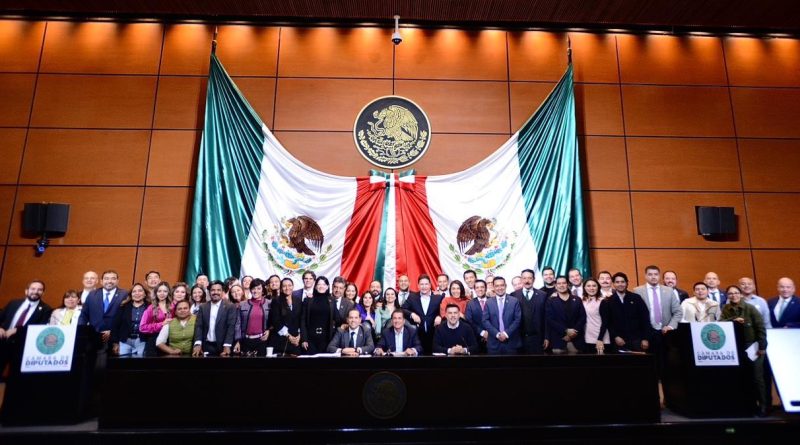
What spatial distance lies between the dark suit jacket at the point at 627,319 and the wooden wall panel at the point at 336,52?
4.61 metres

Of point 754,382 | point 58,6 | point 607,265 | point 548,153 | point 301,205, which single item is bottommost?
point 754,382

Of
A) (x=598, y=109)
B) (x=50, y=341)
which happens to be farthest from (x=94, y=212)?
(x=598, y=109)

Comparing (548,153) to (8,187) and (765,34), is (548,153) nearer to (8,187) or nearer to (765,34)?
(765,34)

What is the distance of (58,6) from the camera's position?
698 centimetres

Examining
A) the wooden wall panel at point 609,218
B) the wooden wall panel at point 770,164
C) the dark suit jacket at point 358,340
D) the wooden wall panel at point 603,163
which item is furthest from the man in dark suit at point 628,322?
the wooden wall panel at point 770,164

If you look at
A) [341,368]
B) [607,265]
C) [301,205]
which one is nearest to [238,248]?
[301,205]

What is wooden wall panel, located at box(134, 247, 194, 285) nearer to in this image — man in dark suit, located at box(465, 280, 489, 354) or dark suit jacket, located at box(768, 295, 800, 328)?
man in dark suit, located at box(465, 280, 489, 354)

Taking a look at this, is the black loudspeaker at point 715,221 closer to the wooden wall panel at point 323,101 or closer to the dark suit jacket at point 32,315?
the wooden wall panel at point 323,101

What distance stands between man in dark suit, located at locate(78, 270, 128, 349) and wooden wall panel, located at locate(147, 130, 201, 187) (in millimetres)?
2008

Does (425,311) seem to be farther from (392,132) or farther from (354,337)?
(392,132)

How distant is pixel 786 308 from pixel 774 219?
267 cm

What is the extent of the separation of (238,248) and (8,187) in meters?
3.53

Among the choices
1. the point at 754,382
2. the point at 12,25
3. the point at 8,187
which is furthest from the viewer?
the point at 12,25

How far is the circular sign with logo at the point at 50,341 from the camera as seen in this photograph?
12.3 feet
